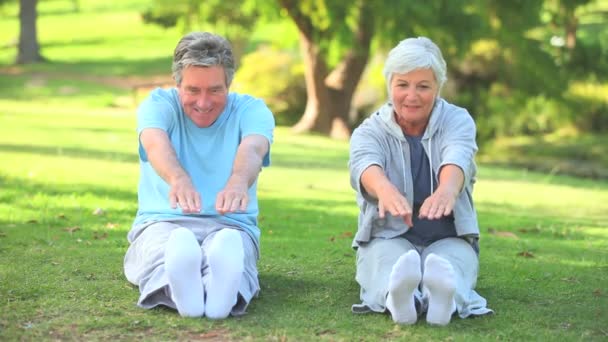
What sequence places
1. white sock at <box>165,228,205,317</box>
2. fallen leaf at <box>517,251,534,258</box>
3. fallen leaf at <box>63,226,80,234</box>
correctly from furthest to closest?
fallen leaf at <box>63,226,80,234</box>, fallen leaf at <box>517,251,534,258</box>, white sock at <box>165,228,205,317</box>

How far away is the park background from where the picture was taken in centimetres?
506

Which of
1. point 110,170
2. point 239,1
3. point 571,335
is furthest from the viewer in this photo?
point 239,1

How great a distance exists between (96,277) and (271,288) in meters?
1.03

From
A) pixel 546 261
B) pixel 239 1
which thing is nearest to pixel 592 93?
pixel 239 1

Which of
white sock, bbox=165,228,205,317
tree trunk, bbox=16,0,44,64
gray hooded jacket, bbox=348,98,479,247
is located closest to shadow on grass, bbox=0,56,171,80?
tree trunk, bbox=16,0,44,64

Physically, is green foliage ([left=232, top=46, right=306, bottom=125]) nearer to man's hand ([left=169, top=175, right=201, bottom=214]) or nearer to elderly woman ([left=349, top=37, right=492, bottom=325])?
elderly woman ([left=349, top=37, right=492, bottom=325])

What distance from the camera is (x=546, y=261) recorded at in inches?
279

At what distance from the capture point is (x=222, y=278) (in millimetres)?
4914

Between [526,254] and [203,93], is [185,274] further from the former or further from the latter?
[526,254]

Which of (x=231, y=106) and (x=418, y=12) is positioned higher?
(x=418, y=12)

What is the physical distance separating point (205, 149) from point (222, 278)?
0.99 metres

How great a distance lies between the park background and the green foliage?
0.04 m

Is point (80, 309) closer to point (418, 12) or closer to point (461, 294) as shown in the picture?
point (461, 294)

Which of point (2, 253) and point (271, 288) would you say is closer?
point (271, 288)
